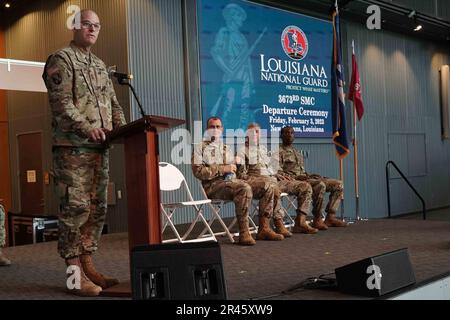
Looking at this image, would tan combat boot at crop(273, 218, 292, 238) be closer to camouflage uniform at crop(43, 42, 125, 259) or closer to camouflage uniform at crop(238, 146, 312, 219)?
camouflage uniform at crop(238, 146, 312, 219)

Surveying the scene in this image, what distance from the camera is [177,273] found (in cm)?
221

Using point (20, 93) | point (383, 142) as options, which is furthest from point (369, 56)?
point (20, 93)

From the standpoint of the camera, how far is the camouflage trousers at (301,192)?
586 centimetres

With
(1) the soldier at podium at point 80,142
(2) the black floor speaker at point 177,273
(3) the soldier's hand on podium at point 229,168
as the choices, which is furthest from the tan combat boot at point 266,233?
(2) the black floor speaker at point 177,273

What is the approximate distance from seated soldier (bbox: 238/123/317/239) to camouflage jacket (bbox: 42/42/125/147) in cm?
260

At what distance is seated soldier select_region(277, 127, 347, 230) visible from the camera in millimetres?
6145

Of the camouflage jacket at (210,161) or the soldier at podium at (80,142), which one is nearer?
the soldier at podium at (80,142)

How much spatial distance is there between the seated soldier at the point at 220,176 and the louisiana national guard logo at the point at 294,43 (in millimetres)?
4132

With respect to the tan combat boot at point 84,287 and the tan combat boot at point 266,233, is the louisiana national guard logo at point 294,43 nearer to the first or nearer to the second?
the tan combat boot at point 266,233

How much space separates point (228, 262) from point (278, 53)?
5336mm

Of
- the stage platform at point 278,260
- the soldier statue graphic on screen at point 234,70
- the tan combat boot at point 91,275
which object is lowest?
the stage platform at point 278,260

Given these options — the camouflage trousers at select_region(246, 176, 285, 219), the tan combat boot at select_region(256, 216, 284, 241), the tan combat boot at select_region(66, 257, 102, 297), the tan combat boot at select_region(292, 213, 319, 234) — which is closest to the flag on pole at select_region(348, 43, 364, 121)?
the tan combat boot at select_region(292, 213, 319, 234)

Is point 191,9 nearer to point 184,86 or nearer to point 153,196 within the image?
point 184,86

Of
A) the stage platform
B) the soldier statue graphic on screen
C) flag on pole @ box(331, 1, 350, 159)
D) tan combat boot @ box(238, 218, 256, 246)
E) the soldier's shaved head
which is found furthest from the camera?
the soldier statue graphic on screen
